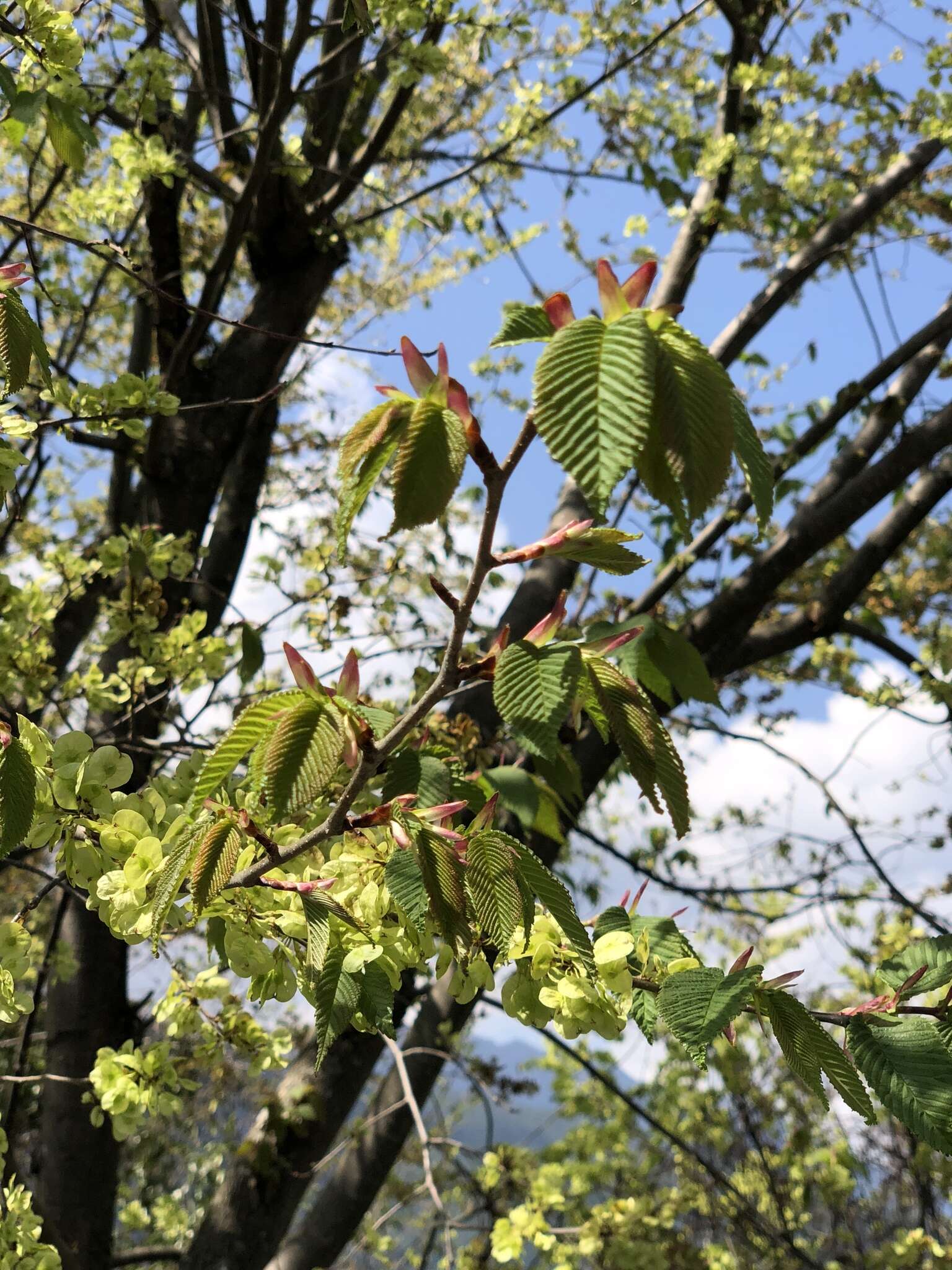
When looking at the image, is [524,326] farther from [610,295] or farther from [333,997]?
[333,997]

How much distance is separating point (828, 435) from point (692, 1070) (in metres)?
4.05

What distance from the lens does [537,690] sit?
2.11 ft

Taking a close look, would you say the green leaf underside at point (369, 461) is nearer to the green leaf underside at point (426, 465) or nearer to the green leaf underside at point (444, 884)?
the green leaf underside at point (426, 465)

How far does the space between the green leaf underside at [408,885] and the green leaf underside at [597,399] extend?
359mm

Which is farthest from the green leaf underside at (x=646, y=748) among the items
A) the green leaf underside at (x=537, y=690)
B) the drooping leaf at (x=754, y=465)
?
the drooping leaf at (x=754, y=465)

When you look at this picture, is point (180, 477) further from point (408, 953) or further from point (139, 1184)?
point (139, 1184)

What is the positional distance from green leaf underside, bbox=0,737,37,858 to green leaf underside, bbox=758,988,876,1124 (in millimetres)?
617

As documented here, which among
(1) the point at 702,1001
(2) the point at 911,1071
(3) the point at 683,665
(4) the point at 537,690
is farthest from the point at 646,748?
(3) the point at 683,665

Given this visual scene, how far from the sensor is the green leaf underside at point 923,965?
2.42 feet

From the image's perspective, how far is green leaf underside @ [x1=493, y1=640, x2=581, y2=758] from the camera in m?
0.63

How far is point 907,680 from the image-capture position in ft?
10.2

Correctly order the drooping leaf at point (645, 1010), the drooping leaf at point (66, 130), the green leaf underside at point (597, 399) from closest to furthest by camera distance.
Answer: the green leaf underside at point (597, 399)
the drooping leaf at point (645, 1010)
the drooping leaf at point (66, 130)

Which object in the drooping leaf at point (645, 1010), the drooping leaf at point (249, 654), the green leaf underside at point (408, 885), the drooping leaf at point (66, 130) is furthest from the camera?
the drooping leaf at point (249, 654)

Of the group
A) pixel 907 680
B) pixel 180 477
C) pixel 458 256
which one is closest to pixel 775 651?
pixel 907 680
